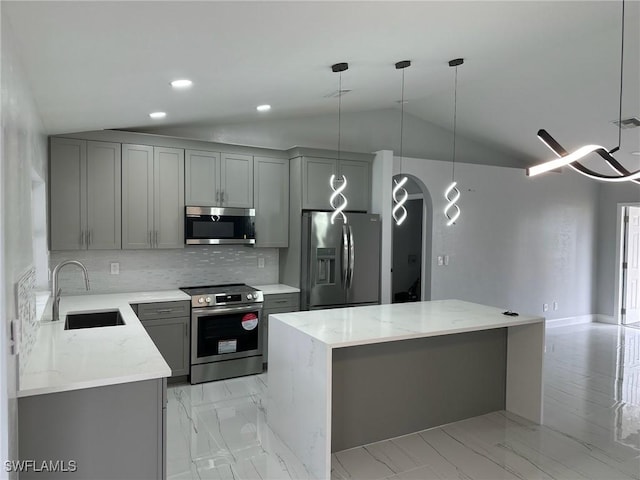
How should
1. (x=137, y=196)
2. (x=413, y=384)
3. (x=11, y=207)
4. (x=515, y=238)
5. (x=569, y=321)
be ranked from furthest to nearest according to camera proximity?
(x=569, y=321) → (x=515, y=238) → (x=137, y=196) → (x=413, y=384) → (x=11, y=207)

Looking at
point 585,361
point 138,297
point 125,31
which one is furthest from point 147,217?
point 585,361

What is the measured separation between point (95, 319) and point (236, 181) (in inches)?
77.8

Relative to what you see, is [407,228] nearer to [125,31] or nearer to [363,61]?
[363,61]

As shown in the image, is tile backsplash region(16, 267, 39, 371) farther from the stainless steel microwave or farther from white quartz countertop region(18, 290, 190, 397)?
the stainless steel microwave

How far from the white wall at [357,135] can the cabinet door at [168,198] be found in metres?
0.39

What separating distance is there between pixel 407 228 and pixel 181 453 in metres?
5.27

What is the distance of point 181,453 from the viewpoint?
3.03 metres

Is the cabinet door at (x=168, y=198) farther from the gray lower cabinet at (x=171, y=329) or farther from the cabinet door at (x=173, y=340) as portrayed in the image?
the cabinet door at (x=173, y=340)

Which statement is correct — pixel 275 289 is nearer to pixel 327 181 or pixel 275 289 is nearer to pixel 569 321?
pixel 327 181

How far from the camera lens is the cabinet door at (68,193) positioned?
3963 millimetres

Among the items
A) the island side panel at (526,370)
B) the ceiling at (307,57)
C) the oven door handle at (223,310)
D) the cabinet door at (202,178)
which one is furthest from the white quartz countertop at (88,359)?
the island side panel at (526,370)

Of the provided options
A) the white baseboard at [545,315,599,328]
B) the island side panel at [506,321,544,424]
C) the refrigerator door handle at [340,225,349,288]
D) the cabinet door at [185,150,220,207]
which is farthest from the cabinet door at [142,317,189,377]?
the white baseboard at [545,315,599,328]

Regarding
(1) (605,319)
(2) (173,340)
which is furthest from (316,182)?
(1) (605,319)

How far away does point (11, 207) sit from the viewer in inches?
63.2
